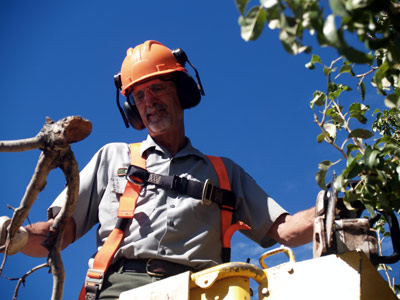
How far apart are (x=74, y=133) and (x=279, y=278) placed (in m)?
1.28

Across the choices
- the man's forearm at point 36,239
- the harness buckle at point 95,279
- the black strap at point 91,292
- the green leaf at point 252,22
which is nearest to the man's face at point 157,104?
the man's forearm at point 36,239

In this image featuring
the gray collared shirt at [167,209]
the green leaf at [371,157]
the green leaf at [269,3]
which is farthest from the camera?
the gray collared shirt at [167,209]

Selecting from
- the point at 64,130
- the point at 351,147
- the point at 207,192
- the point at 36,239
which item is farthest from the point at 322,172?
the point at 36,239

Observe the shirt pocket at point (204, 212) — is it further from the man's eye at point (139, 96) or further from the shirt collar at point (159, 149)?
the man's eye at point (139, 96)

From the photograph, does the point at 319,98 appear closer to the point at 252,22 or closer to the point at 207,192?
the point at 252,22

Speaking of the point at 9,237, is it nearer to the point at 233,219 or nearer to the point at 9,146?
the point at 9,146

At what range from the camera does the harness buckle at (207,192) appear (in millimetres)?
4215

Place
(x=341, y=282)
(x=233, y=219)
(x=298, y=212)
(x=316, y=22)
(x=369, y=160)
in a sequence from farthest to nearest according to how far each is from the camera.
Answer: (x=233, y=219) → (x=298, y=212) → (x=341, y=282) → (x=369, y=160) → (x=316, y=22)

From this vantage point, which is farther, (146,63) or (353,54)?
(146,63)

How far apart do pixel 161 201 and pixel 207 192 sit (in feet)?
1.23

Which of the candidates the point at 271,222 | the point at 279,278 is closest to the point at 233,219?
the point at 271,222

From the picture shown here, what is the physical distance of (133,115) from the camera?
16.3 feet

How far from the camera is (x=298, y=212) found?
4215mm

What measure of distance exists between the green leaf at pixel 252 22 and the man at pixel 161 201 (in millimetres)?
2339
